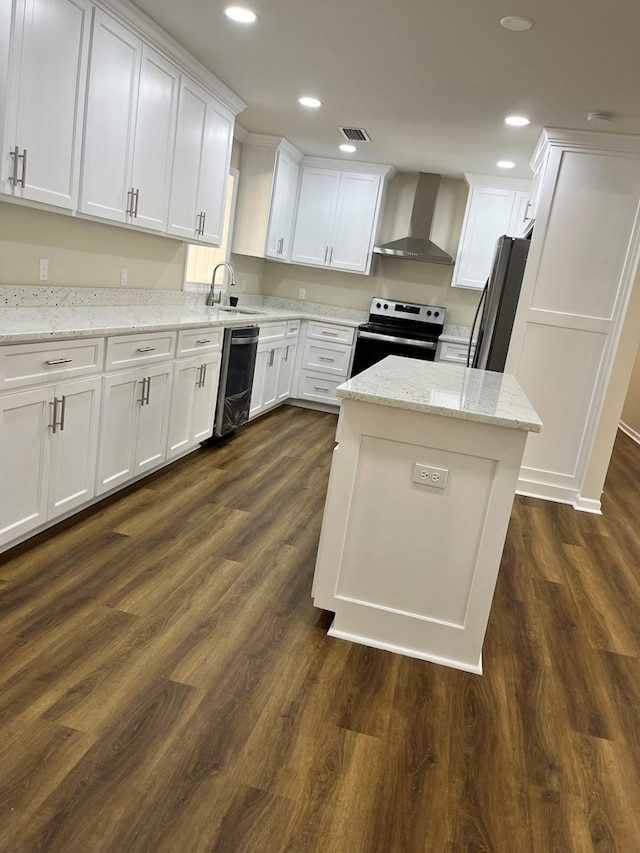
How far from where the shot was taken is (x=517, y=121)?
391 centimetres

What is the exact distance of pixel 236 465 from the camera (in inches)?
161

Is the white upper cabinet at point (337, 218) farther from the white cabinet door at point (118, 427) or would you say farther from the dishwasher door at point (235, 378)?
the white cabinet door at point (118, 427)

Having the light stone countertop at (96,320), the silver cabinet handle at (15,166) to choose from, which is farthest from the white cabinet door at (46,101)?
the light stone countertop at (96,320)

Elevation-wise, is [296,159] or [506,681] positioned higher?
[296,159]

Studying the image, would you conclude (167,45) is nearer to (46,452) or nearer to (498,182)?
(46,452)

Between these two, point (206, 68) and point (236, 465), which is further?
point (236, 465)

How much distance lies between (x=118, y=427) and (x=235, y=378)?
1556 millimetres

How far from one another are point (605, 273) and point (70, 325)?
3278 millimetres

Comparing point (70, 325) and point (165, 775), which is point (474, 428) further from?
point (70, 325)

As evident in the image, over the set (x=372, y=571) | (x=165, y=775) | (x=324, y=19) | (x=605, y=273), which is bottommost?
(x=165, y=775)

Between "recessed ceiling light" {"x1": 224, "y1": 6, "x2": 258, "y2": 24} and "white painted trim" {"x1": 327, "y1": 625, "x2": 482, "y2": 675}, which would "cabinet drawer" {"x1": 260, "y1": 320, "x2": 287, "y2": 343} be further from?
"white painted trim" {"x1": 327, "y1": 625, "x2": 482, "y2": 675}

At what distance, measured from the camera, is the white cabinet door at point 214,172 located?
4043mm

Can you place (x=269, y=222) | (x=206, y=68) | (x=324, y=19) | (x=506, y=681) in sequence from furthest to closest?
(x=269, y=222) → (x=206, y=68) → (x=324, y=19) → (x=506, y=681)

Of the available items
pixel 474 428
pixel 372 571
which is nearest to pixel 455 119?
pixel 474 428
